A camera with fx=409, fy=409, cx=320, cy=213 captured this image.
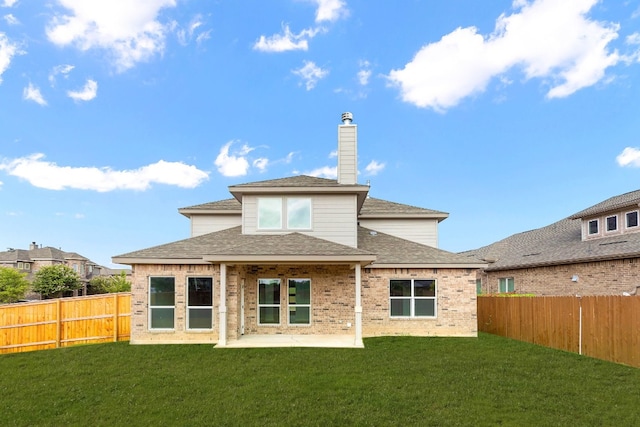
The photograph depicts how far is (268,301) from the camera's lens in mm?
14102

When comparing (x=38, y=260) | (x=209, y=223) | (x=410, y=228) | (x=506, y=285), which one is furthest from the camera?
(x=38, y=260)

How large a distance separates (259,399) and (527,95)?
737 inches

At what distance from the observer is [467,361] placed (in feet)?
34.3

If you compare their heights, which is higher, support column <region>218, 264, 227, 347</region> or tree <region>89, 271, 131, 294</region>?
support column <region>218, 264, 227, 347</region>

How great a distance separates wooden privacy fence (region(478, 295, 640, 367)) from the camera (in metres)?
9.99

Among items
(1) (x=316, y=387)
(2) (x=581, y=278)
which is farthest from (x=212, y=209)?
(2) (x=581, y=278)

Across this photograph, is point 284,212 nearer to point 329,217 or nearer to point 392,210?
point 329,217

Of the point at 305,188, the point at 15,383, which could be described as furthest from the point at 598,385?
the point at 15,383

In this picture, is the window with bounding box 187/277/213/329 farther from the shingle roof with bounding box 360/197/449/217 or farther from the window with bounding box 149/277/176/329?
the shingle roof with bounding box 360/197/449/217

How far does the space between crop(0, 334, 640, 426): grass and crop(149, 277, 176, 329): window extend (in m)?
0.97

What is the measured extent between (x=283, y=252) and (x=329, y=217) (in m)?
2.92

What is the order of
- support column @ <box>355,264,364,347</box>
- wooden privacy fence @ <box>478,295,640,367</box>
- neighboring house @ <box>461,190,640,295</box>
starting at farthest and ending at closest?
neighboring house @ <box>461,190,640,295</box>, support column @ <box>355,264,364,347</box>, wooden privacy fence @ <box>478,295,640,367</box>

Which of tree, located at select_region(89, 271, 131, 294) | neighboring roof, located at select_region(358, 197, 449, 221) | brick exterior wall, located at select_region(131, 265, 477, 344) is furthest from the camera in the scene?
tree, located at select_region(89, 271, 131, 294)

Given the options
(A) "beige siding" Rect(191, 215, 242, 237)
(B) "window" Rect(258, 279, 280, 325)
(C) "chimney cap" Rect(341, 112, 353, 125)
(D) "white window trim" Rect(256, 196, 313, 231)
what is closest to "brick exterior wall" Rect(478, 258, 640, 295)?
(C) "chimney cap" Rect(341, 112, 353, 125)
